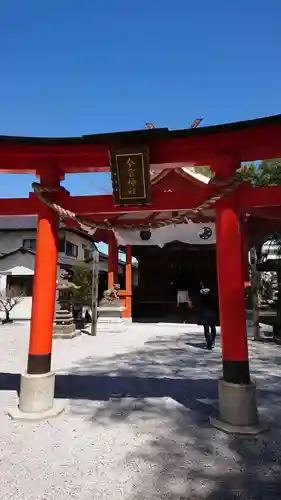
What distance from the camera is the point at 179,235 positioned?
14539 mm

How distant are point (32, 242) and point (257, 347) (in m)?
21.7

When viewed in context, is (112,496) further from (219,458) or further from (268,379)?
(268,379)

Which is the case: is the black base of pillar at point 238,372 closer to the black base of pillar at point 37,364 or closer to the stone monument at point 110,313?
the black base of pillar at point 37,364

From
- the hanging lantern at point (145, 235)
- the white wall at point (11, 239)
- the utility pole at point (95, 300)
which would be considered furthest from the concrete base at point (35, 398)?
the white wall at point (11, 239)

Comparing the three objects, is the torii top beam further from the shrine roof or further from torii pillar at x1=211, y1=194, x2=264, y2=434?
torii pillar at x1=211, y1=194, x2=264, y2=434

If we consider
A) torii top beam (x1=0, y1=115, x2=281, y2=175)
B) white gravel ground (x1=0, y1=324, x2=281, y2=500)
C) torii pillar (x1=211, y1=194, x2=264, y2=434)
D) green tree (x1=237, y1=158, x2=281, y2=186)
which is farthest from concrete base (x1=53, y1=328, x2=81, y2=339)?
green tree (x1=237, y1=158, x2=281, y2=186)

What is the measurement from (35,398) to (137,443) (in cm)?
167

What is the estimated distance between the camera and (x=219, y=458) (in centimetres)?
334

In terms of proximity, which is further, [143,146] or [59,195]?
[59,195]

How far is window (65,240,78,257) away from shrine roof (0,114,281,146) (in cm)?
2279

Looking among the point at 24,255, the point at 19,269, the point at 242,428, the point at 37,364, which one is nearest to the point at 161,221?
the point at 37,364

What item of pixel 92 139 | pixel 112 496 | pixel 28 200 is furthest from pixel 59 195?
pixel 112 496

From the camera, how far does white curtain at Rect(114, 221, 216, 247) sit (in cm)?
1423

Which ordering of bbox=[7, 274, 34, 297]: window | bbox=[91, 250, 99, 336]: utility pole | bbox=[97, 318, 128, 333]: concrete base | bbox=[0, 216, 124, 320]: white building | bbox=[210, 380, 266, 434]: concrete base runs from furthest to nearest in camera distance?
bbox=[7, 274, 34, 297]: window < bbox=[0, 216, 124, 320]: white building < bbox=[97, 318, 128, 333]: concrete base < bbox=[91, 250, 99, 336]: utility pole < bbox=[210, 380, 266, 434]: concrete base
